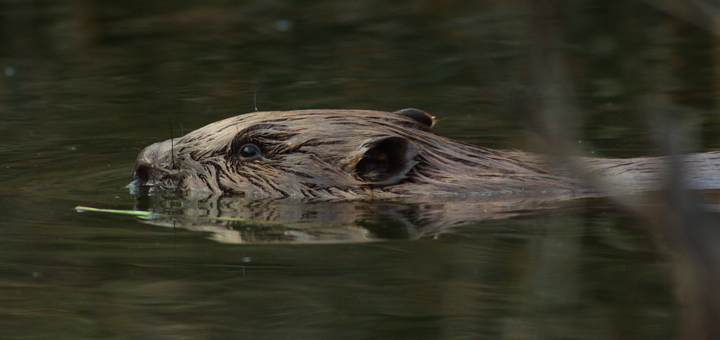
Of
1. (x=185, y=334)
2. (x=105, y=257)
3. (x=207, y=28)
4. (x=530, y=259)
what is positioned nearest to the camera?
(x=185, y=334)

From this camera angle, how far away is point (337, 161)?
4332 mm

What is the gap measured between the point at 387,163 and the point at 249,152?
717mm

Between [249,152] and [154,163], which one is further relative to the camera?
[154,163]

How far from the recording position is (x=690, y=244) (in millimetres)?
1125

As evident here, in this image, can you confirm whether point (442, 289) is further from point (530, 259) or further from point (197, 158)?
point (197, 158)

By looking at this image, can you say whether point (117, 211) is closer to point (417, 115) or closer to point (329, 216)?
point (329, 216)

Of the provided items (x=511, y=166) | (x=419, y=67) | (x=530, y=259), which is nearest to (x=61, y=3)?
(x=419, y=67)

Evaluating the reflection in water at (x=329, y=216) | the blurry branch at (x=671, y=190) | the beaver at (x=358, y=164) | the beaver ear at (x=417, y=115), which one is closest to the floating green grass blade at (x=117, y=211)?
the reflection in water at (x=329, y=216)

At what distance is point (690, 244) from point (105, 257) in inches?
105

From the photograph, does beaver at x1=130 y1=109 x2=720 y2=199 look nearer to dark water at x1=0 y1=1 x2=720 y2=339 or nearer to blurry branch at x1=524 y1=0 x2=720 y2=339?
dark water at x1=0 y1=1 x2=720 y2=339

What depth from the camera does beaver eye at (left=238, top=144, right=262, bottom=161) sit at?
4.52 m

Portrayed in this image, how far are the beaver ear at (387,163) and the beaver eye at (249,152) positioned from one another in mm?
537

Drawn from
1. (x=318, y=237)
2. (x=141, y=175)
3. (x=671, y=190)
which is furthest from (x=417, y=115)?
(x=671, y=190)

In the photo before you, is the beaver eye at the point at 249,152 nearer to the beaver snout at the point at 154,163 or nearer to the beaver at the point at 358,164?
the beaver at the point at 358,164
